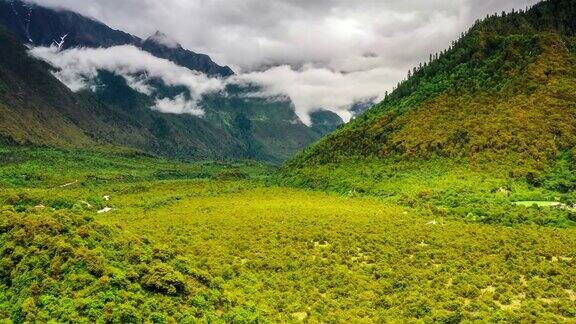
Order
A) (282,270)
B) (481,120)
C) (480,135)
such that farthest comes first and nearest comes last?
(481,120) → (480,135) → (282,270)

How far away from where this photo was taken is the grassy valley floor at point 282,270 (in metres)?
35.5

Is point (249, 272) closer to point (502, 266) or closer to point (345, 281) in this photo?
point (345, 281)

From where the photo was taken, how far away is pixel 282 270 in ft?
168

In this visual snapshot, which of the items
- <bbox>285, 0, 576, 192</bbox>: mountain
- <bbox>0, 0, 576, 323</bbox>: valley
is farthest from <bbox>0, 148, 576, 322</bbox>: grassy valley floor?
<bbox>285, 0, 576, 192</bbox>: mountain

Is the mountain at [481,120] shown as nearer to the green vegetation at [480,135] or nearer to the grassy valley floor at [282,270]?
the green vegetation at [480,135]

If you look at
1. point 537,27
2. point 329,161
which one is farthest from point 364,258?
point 537,27

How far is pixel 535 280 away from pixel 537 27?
144587mm

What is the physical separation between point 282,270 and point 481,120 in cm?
8556

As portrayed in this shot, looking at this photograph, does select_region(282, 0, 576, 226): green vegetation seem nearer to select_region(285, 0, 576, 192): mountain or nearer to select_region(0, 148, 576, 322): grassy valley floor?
select_region(285, 0, 576, 192): mountain

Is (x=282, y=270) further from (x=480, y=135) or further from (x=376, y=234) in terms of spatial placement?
(x=480, y=135)

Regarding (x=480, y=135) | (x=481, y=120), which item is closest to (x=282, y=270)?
(x=480, y=135)

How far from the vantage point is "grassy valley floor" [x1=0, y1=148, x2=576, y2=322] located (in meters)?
35.5

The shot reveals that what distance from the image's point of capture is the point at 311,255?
5625cm

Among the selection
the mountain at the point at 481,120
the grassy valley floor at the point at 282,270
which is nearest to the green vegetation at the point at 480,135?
the mountain at the point at 481,120
